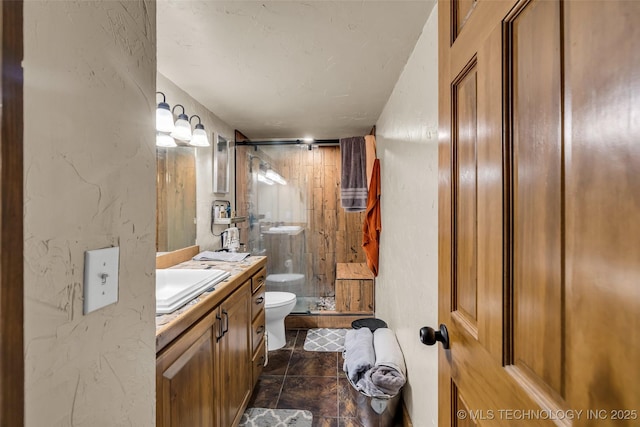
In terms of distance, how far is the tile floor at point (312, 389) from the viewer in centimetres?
172

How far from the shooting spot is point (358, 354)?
1.70m

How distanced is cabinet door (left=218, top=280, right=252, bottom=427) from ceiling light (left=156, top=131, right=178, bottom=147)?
3.33 ft

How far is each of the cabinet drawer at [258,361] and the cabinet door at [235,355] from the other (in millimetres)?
77

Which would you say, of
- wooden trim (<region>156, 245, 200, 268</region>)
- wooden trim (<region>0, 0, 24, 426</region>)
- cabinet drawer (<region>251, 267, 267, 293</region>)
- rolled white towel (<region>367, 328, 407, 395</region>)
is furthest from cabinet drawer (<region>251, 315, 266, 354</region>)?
wooden trim (<region>0, 0, 24, 426</region>)

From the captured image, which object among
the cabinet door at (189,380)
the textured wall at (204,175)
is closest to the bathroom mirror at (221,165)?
the textured wall at (204,175)

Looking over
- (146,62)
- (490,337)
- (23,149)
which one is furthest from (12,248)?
(490,337)

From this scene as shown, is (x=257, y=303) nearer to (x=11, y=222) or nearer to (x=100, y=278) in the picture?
(x=100, y=278)

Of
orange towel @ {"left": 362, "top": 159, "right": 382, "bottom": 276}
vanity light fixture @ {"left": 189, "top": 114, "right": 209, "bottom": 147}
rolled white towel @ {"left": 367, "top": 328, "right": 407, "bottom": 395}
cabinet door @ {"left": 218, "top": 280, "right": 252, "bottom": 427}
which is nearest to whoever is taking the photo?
cabinet door @ {"left": 218, "top": 280, "right": 252, "bottom": 427}

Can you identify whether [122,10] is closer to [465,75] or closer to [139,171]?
[139,171]

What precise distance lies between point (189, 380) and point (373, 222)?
Answer: 196cm

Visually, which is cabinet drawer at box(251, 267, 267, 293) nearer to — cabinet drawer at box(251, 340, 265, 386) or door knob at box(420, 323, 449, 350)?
cabinet drawer at box(251, 340, 265, 386)

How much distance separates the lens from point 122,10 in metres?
0.60

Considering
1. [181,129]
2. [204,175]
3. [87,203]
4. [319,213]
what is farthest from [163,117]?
[319,213]

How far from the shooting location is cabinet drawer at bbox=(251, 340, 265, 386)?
6.14ft
